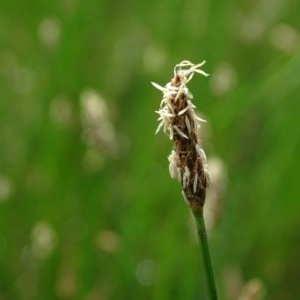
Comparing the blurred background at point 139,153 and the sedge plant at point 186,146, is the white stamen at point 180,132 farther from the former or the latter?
the blurred background at point 139,153

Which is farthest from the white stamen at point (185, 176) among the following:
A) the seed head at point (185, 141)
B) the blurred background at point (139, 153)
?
the blurred background at point (139, 153)

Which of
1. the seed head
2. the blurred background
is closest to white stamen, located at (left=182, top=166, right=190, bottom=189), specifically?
the seed head

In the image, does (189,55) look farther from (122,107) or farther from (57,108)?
(57,108)

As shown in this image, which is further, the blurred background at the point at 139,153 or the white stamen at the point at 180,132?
the blurred background at the point at 139,153

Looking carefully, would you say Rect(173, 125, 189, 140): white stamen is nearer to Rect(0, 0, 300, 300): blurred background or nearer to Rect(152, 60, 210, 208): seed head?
Rect(152, 60, 210, 208): seed head

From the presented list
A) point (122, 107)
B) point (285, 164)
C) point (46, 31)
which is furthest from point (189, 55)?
point (285, 164)

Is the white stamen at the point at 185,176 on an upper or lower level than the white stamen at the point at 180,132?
lower
